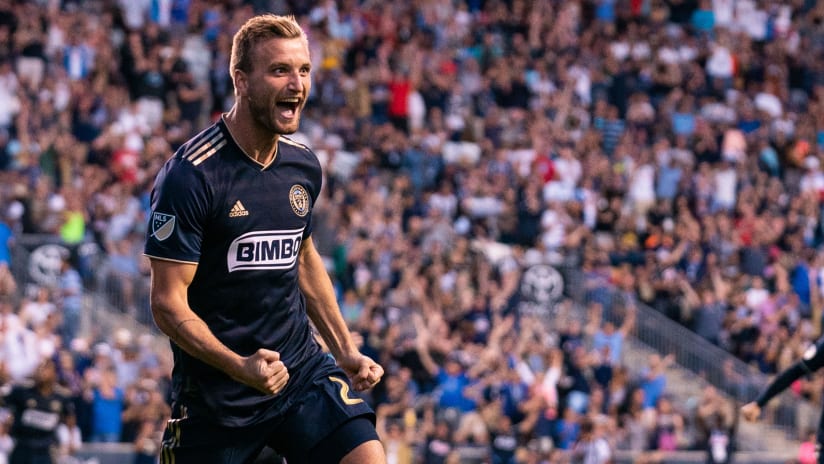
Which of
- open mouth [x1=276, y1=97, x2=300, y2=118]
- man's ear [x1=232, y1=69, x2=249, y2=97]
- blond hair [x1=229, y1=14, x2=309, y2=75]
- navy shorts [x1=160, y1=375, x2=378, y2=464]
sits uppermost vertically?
blond hair [x1=229, y1=14, x2=309, y2=75]

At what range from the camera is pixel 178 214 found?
556 cm

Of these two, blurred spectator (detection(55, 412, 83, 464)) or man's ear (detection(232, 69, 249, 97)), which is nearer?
man's ear (detection(232, 69, 249, 97))

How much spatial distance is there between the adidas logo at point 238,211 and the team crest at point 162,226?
0.27m

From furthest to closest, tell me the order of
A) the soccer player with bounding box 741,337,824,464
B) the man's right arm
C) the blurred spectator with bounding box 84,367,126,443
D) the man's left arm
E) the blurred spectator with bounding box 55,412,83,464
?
the blurred spectator with bounding box 84,367,126,443 → the blurred spectator with bounding box 55,412,83,464 → the soccer player with bounding box 741,337,824,464 → the man's left arm → the man's right arm

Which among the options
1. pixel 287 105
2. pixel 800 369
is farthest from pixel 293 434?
Result: pixel 800 369

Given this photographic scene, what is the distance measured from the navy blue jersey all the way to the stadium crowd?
8.37m

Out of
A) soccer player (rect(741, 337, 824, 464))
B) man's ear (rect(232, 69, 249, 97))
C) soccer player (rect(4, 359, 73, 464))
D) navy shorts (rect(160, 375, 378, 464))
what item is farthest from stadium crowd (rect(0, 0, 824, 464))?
man's ear (rect(232, 69, 249, 97))

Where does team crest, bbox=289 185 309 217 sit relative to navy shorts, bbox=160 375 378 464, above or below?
above

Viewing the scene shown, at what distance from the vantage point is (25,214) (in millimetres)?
17266

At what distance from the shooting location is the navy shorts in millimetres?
5840

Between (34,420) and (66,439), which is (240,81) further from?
(66,439)

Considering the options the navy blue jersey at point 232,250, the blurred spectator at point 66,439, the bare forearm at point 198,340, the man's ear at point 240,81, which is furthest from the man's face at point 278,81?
the blurred spectator at point 66,439

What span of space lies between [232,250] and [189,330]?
1.26 ft

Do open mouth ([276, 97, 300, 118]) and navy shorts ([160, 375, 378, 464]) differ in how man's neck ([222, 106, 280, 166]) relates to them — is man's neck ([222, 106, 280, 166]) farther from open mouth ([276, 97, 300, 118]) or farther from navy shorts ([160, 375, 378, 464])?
navy shorts ([160, 375, 378, 464])
